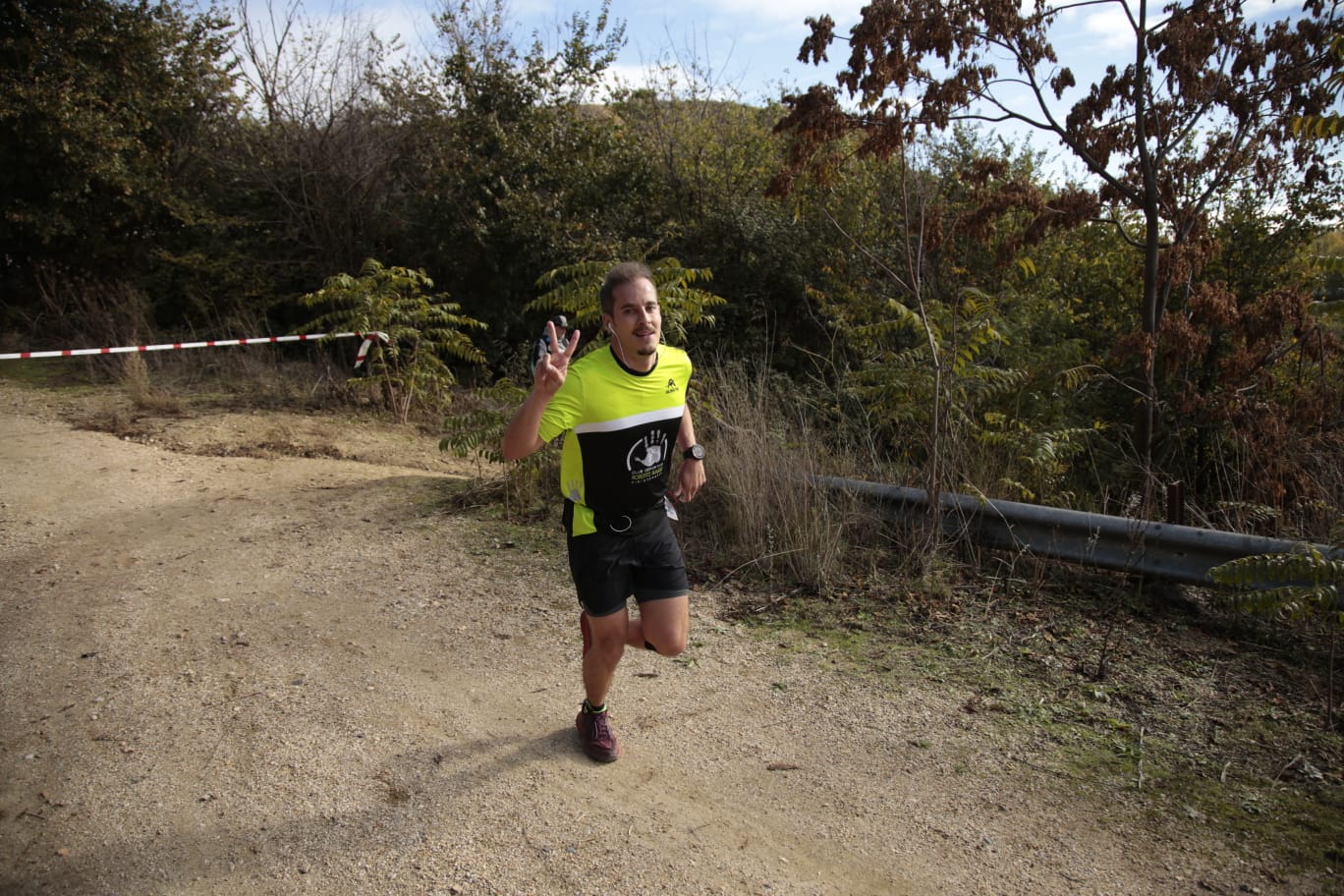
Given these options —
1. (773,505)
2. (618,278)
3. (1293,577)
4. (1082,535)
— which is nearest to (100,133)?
(773,505)

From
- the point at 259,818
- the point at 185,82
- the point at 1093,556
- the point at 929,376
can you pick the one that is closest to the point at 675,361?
the point at 259,818

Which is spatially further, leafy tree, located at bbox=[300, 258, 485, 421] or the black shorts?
leafy tree, located at bbox=[300, 258, 485, 421]

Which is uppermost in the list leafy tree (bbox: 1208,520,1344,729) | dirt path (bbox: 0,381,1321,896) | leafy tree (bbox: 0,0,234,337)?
leafy tree (bbox: 0,0,234,337)

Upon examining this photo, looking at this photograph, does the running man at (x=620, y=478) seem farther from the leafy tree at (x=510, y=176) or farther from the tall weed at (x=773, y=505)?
the leafy tree at (x=510, y=176)

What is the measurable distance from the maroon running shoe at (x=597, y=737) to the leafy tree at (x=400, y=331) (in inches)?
303

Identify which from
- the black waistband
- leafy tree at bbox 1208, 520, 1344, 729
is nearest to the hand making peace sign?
the black waistband

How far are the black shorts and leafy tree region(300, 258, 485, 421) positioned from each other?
305 inches

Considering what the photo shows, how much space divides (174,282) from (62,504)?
10004 millimetres

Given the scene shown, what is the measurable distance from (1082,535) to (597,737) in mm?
3267

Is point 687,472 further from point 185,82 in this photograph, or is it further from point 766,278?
point 185,82

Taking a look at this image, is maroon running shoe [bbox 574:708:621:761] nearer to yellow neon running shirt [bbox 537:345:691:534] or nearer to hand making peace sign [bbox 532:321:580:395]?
yellow neon running shirt [bbox 537:345:691:534]

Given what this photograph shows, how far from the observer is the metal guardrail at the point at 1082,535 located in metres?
5.29

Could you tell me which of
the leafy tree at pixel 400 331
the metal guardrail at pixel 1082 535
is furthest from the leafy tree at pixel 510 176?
the metal guardrail at pixel 1082 535

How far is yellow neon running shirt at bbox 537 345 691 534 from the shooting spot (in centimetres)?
376
